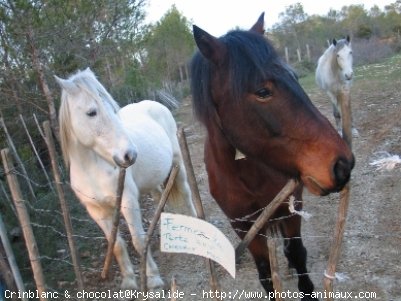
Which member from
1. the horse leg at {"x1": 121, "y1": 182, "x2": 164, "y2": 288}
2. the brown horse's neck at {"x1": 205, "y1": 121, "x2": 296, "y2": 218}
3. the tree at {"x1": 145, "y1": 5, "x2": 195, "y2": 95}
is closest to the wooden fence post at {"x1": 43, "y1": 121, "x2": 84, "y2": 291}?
the horse leg at {"x1": 121, "y1": 182, "x2": 164, "y2": 288}

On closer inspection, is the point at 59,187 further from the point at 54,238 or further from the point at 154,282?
the point at 54,238

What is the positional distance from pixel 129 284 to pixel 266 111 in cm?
249

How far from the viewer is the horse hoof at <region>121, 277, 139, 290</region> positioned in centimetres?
354

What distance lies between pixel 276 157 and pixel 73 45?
485 cm

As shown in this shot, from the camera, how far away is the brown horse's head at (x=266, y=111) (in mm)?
1605

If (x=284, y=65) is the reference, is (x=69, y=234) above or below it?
below

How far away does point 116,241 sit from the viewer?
354 cm

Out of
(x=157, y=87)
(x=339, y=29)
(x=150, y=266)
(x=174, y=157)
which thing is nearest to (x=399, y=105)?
(x=174, y=157)

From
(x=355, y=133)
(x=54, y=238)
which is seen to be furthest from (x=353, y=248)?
(x=355, y=133)

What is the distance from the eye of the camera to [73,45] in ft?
18.9

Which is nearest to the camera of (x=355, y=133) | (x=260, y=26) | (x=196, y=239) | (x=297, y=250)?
(x=196, y=239)

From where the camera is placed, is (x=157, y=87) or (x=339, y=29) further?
(x=339, y=29)

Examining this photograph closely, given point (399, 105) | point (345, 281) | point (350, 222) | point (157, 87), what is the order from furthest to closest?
point (157, 87), point (399, 105), point (350, 222), point (345, 281)

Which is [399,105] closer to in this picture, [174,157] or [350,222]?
[350,222]
